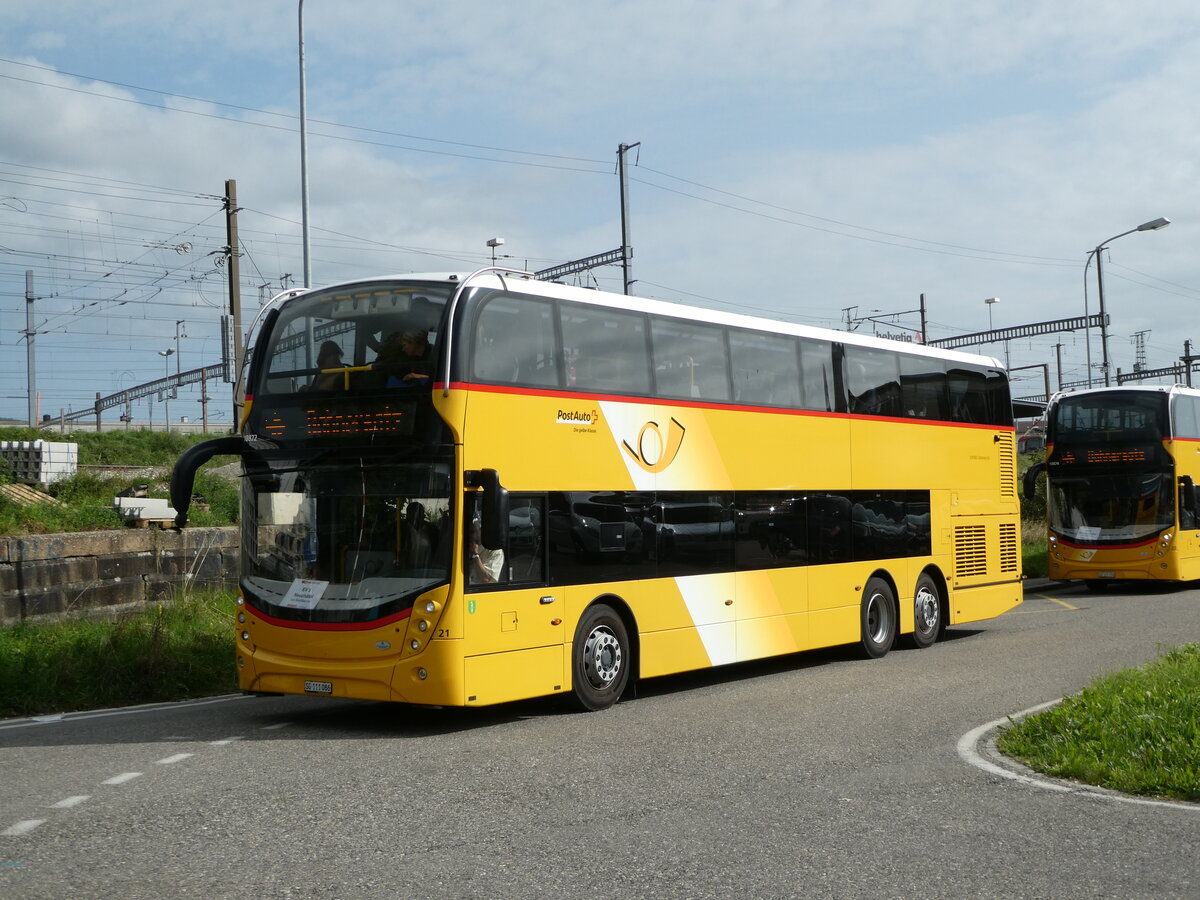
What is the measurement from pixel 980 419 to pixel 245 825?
46.0 ft

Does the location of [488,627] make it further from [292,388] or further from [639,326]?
[639,326]

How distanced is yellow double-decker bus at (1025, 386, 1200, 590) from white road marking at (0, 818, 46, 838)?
21308 mm

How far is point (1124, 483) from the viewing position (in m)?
25.9

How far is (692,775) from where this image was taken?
8.38 metres

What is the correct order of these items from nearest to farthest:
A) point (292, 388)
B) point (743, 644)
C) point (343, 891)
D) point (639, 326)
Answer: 1. point (343, 891)
2. point (292, 388)
3. point (639, 326)
4. point (743, 644)

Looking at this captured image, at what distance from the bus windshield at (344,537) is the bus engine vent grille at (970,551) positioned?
986 cm

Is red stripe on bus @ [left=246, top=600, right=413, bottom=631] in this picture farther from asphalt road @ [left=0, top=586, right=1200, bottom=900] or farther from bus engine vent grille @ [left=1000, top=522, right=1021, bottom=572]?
bus engine vent grille @ [left=1000, top=522, right=1021, bottom=572]

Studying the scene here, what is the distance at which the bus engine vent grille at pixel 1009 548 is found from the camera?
19.2 metres

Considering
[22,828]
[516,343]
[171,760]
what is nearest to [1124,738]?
[516,343]

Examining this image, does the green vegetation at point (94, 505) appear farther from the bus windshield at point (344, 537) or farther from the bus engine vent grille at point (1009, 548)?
the bus engine vent grille at point (1009, 548)

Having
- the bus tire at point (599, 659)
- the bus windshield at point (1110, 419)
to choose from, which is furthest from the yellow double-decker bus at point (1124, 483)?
the bus tire at point (599, 659)

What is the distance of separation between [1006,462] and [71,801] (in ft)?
49.0

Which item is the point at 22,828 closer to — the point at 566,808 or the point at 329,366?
the point at 566,808

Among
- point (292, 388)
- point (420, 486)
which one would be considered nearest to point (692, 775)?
point (420, 486)
